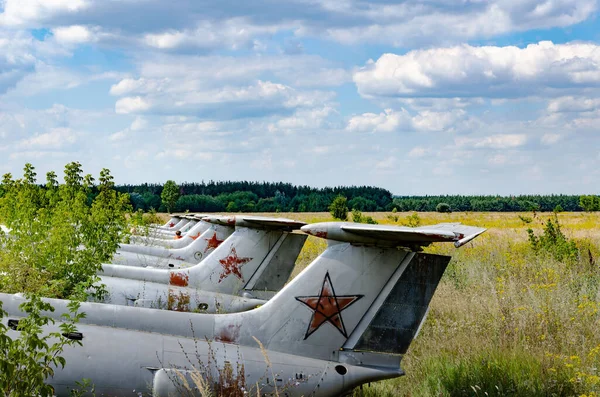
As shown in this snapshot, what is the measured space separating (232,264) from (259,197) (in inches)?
4396

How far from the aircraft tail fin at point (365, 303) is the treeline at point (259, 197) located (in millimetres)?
89906

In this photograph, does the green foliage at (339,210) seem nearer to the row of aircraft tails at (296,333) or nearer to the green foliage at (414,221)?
the green foliage at (414,221)

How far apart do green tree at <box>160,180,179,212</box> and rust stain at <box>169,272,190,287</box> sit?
79.5 meters

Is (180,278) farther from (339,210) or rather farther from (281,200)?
(281,200)

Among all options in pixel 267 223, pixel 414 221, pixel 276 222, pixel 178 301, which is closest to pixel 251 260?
pixel 267 223

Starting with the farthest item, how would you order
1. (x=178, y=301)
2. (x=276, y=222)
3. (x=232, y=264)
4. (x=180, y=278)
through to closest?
(x=180, y=278) < (x=232, y=264) < (x=276, y=222) < (x=178, y=301)

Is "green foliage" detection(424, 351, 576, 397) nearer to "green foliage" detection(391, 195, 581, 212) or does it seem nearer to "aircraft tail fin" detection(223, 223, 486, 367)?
"aircraft tail fin" detection(223, 223, 486, 367)

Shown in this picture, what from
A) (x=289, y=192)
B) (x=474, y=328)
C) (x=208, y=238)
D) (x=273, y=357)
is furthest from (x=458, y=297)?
(x=289, y=192)

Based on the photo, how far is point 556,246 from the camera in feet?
68.8

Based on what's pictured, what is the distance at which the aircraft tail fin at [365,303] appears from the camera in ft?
24.8

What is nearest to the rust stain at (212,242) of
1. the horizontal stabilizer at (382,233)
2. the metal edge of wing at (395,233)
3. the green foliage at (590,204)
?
the horizontal stabilizer at (382,233)

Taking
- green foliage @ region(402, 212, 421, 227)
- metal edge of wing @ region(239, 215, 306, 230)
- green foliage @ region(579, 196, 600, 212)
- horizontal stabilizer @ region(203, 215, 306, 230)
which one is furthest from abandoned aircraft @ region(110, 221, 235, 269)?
green foliage @ region(579, 196, 600, 212)

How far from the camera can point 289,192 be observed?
129500mm

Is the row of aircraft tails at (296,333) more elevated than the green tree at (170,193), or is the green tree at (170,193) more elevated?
the green tree at (170,193)
